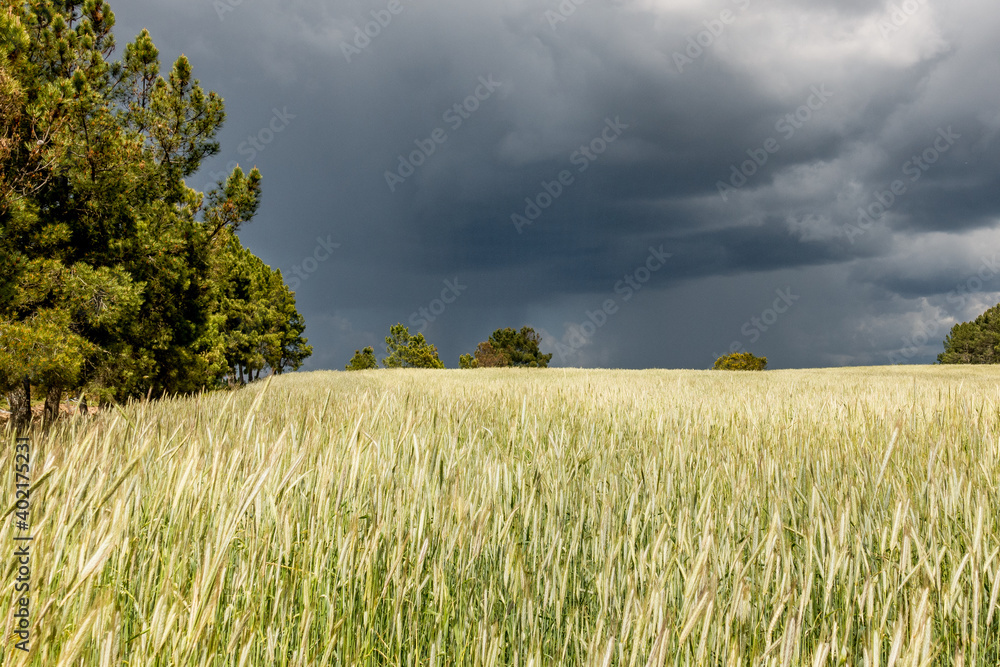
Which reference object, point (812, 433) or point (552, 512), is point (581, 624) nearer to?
point (552, 512)

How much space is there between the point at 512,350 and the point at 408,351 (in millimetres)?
16416

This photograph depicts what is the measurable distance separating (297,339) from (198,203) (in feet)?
102

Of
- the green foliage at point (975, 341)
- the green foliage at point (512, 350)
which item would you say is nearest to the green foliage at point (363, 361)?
the green foliage at point (512, 350)

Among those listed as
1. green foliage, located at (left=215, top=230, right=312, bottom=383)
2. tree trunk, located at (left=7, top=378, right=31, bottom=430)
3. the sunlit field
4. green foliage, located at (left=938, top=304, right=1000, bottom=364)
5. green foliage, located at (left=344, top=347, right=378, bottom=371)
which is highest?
green foliage, located at (left=938, top=304, right=1000, bottom=364)

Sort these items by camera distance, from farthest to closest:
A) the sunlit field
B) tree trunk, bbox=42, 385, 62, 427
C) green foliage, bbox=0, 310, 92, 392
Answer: tree trunk, bbox=42, 385, 62, 427 → green foliage, bbox=0, 310, 92, 392 → the sunlit field

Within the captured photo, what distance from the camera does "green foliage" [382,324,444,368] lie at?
6009 centimetres

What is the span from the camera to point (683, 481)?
282 centimetres

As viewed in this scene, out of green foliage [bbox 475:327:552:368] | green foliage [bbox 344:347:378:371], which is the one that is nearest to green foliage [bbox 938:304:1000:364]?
green foliage [bbox 475:327:552:368]

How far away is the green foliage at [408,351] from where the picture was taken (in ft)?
197

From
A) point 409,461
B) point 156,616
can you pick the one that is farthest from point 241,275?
point 156,616

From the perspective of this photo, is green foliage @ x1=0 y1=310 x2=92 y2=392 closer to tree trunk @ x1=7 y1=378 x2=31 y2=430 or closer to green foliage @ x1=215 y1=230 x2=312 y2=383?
tree trunk @ x1=7 y1=378 x2=31 y2=430

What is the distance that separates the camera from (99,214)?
27.8 feet

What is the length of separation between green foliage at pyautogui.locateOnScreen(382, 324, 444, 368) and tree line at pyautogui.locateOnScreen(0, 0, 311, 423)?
156 feet

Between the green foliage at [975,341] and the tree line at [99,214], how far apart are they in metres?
83.9
